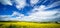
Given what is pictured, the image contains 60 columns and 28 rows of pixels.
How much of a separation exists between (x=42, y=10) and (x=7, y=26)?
29.8 inches

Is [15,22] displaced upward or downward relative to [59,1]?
downward

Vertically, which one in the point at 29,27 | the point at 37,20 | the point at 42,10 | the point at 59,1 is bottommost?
the point at 29,27

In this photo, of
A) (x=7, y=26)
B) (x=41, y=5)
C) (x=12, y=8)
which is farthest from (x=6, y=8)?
(x=41, y=5)

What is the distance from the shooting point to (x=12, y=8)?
170cm

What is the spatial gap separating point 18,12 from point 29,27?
0.37 m

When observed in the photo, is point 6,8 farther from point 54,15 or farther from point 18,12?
point 54,15

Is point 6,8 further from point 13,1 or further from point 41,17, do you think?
point 41,17

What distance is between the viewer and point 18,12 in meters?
1.71

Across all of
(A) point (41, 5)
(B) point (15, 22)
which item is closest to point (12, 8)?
(B) point (15, 22)

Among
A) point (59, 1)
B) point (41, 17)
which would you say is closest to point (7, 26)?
point (41, 17)

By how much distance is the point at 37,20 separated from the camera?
1687 millimetres

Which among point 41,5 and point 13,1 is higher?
point 13,1

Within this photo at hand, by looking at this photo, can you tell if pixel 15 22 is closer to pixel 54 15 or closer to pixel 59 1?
pixel 54 15

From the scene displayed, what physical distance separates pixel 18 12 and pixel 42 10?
0.47 metres
